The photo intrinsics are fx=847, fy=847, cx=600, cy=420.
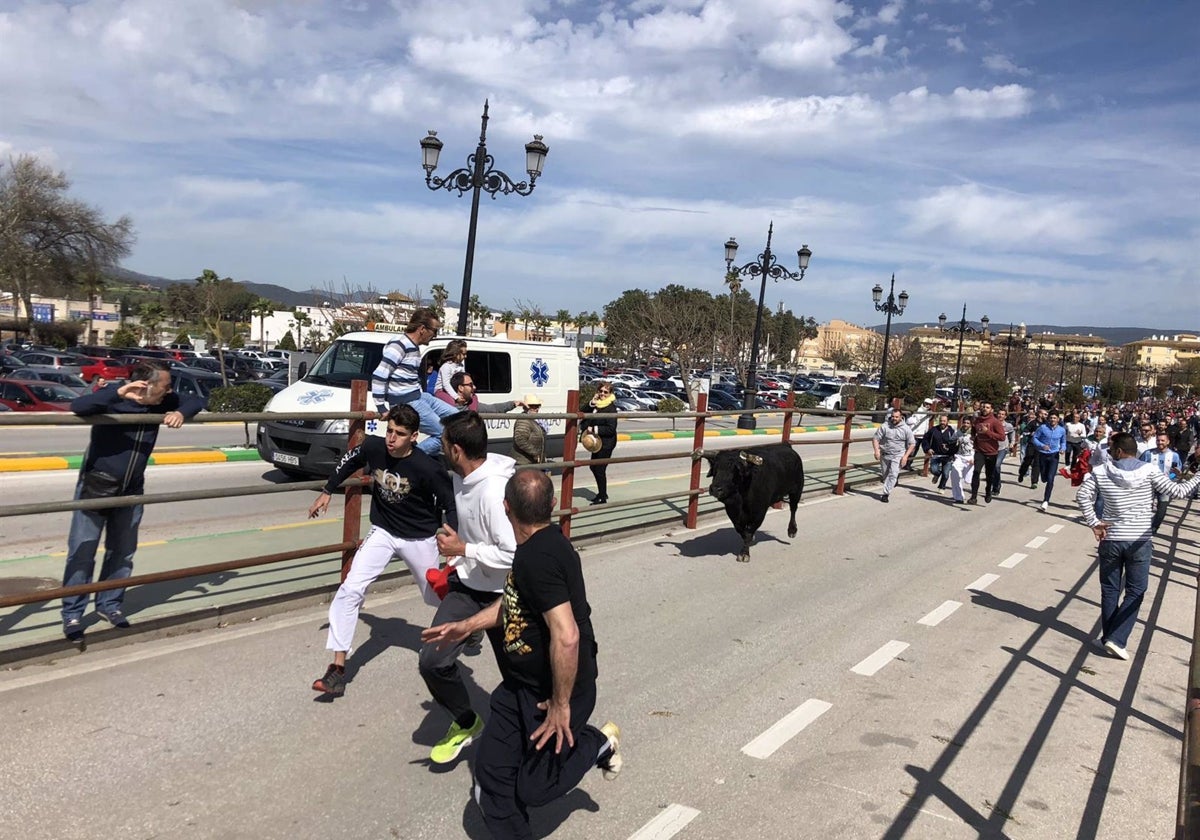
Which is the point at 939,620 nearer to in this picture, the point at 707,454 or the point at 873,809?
the point at 707,454

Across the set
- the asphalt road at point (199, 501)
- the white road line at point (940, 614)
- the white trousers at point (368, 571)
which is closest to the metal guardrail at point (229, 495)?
the white trousers at point (368, 571)

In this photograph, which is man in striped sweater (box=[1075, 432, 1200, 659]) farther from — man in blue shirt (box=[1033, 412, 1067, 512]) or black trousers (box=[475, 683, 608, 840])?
man in blue shirt (box=[1033, 412, 1067, 512])

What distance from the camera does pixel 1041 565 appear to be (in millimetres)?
10391

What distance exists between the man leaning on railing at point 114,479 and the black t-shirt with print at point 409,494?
1.36 m

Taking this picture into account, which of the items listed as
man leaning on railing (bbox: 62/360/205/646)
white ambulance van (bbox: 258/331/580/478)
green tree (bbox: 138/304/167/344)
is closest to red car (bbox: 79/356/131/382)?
white ambulance van (bbox: 258/331/580/478)

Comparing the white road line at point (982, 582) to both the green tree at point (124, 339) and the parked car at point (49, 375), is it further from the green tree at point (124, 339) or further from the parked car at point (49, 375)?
the green tree at point (124, 339)

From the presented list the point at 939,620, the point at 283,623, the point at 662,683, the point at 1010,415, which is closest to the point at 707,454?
the point at 939,620

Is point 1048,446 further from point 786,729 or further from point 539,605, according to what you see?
point 539,605

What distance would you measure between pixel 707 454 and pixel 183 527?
5816 mm

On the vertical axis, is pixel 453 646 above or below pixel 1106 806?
above

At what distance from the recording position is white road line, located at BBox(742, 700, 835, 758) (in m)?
4.66

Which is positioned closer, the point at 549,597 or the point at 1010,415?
the point at 549,597

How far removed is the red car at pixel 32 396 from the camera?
60.6 feet

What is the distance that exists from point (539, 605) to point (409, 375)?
425cm
